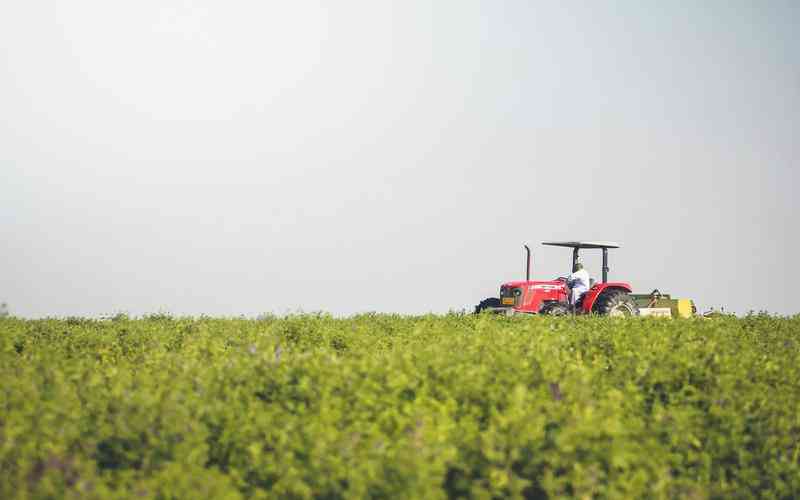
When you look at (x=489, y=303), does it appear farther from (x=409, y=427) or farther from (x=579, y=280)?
(x=409, y=427)

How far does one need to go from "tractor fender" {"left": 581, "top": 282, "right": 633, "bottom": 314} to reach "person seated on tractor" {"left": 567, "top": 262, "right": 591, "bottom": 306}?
0.53ft

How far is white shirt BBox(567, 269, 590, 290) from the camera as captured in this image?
19625 millimetres

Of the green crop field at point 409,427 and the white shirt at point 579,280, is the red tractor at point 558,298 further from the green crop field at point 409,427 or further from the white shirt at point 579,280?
the green crop field at point 409,427

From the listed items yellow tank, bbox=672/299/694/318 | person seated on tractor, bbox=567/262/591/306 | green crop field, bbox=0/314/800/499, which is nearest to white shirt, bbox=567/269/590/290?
person seated on tractor, bbox=567/262/591/306

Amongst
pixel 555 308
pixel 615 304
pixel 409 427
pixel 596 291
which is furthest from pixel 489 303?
pixel 409 427

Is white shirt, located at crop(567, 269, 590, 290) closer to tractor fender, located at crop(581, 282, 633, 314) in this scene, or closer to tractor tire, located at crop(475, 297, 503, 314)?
tractor fender, located at crop(581, 282, 633, 314)

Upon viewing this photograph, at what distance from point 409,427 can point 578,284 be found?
14927mm

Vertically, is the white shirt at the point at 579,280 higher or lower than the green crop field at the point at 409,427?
higher

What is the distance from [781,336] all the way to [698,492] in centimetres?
635

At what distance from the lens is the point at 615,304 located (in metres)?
19.8

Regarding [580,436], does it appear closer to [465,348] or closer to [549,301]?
[465,348]

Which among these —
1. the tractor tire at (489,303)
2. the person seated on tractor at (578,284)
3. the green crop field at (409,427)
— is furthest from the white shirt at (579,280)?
the green crop field at (409,427)

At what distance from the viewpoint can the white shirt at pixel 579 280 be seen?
19.6m

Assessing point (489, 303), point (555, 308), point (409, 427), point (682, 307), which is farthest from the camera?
point (682, 307)
